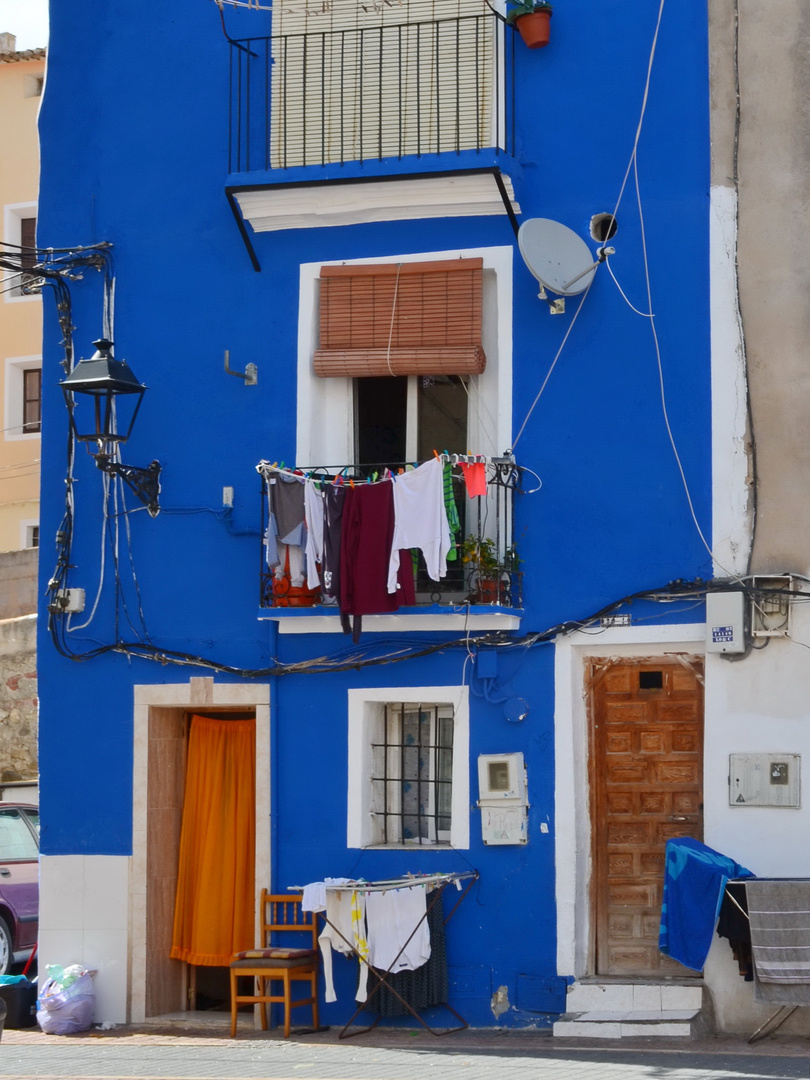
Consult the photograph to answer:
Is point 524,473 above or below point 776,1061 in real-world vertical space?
above

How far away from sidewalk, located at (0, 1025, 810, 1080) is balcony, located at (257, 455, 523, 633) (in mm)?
3030

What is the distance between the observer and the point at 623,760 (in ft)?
38.8

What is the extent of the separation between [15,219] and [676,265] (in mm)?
20666

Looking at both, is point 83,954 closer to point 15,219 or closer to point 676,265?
point 676,265

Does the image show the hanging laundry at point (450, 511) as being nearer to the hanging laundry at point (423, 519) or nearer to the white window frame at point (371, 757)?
the hanging laundry at point (423, 519)

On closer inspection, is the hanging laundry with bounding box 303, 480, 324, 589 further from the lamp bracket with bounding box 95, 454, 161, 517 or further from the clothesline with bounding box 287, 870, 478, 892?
the clothesline with bounding box 287, 870, 478, 892

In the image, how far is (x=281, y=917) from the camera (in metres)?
12.2

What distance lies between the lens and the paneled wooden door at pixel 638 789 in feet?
38.2

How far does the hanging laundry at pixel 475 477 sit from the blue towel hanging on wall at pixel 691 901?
2891 millimetres

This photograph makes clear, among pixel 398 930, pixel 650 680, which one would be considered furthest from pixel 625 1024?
pixel 650 680

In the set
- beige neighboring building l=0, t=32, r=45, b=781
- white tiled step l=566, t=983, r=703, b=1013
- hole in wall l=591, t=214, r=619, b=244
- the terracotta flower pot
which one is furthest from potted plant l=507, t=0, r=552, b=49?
beige neighboring building l=0, t=32, r=45, b=781

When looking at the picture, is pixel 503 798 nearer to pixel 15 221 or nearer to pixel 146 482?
pixel 146 482

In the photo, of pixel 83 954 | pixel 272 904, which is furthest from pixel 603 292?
pixel 83 954

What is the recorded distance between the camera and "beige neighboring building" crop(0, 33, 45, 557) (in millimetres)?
28906
